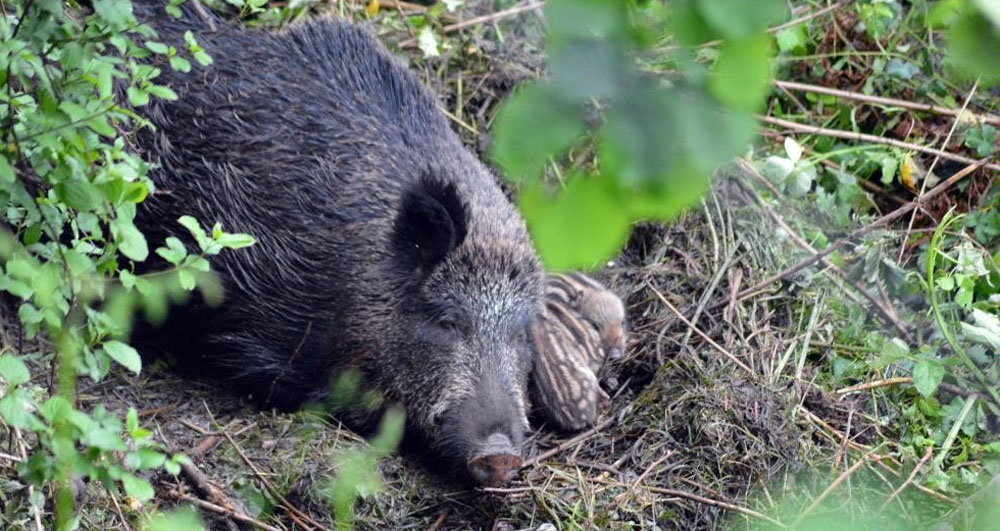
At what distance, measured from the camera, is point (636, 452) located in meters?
5.02

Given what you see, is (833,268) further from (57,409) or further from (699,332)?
(57,409)

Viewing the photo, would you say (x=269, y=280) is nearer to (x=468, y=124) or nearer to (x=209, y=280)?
(x=209, y=280)

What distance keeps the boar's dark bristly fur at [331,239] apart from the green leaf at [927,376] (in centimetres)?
164

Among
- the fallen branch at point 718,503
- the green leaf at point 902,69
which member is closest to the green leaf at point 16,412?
the fallen branch at point 718,503

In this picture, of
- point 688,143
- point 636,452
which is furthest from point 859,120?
point 688,143

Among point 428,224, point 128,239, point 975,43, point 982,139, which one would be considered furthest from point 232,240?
point 982,139

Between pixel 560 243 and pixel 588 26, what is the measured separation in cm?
24

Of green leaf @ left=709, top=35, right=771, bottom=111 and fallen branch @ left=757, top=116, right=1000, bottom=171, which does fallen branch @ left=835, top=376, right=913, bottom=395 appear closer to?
fallen branch @ left=757, top=116, right=1000, bottom=171

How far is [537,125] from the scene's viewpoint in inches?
51.5

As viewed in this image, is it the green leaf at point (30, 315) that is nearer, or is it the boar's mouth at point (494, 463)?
the green leaf at point (30, 315)

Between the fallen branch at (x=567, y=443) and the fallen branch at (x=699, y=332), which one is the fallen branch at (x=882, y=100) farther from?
the fallen branch at (x=567, y=443)

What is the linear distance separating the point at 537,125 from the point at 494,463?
3.51 m

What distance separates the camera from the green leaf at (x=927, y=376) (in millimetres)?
5020

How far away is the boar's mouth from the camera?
4695 mm
